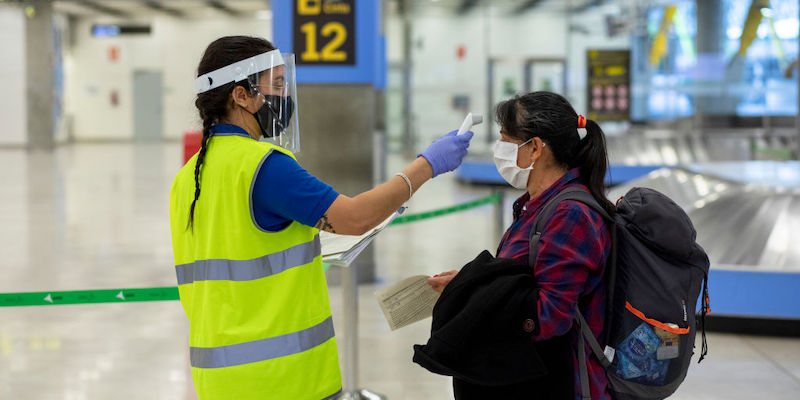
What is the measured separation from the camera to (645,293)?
2293mm

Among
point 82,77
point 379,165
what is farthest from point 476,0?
point 82,77

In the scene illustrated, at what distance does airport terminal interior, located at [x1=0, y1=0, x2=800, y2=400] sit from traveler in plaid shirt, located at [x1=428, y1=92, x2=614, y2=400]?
0.14 m

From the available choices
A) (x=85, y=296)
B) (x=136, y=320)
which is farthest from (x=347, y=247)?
(x=136, y=320)

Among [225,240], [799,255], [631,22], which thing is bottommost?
[799,255]

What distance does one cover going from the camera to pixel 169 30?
3975 cm

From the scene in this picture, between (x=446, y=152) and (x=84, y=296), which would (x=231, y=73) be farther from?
(x=84, y=296)

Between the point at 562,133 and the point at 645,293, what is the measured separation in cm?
52

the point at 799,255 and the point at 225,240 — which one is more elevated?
the point at 225,240

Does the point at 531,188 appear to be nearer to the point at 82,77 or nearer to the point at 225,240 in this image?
the point at 225,240

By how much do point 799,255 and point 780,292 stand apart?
389 millimetres

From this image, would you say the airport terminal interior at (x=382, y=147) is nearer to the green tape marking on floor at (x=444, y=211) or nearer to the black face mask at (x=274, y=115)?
the green tape marking on floor at (x=444, y=211)

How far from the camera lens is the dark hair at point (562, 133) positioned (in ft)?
8.20

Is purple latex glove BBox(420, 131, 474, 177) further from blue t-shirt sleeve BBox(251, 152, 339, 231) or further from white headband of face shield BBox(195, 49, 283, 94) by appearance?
white headband of face shield BBox(195, 49, 283, 94)

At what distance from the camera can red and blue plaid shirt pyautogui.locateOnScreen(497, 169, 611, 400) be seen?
2273 millimetres
